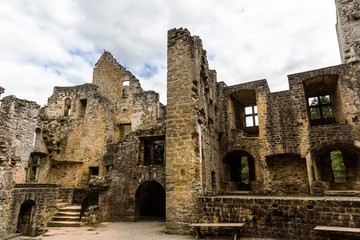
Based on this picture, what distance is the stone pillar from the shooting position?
7.68m

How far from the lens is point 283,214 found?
6.53 m

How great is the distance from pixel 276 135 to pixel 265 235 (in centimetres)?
596

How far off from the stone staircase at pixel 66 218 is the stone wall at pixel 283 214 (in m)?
5.74

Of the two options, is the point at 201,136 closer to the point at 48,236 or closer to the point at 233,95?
the point at 233,95

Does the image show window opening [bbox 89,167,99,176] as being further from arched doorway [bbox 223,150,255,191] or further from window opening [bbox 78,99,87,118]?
arched doorway [bbox 223,150,255,191]

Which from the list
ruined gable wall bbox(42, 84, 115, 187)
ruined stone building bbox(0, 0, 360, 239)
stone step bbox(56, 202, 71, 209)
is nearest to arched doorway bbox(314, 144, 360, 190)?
ruined stone building bbox(0, 0, 360, 239)

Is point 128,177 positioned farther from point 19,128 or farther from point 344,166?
point 344,166

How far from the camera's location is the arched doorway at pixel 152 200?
43.1 ft

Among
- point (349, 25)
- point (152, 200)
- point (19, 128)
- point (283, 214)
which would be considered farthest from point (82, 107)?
point (349, 25)

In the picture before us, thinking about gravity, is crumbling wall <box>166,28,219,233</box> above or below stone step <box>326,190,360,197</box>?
above

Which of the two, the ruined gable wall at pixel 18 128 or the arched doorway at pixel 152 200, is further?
the arched doorway at pixel 152 200

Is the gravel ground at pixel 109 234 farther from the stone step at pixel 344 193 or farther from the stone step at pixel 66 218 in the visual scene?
the stone step at pixel 344 193

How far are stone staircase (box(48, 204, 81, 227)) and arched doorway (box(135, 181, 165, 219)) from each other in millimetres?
3599

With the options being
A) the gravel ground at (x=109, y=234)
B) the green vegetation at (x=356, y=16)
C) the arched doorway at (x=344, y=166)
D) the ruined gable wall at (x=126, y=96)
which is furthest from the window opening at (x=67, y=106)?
the green vegetation at (x=356, y=16)
